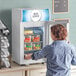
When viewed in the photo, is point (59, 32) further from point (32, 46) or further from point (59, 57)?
point (32, 46)

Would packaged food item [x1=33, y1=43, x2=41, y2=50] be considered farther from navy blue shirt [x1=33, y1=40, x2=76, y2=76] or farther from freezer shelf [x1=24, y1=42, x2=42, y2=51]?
navy blue shirt [x1=33, y1=40, x2=76, y2=76]

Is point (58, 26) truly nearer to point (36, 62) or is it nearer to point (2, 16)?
point (36, 62)

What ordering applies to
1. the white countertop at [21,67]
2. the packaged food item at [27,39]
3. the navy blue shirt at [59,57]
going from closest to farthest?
the navy blue shirt at [59,57]
the white countertop at [21,67]
the packaged food item at [27,39]

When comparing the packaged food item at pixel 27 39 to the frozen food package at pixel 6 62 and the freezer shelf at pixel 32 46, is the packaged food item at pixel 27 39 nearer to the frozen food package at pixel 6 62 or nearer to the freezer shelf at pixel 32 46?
the freezer shelf at pixel 32 46

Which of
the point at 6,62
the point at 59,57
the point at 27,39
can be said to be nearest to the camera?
the point at 59,57

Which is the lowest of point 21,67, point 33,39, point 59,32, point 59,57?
point 21,67

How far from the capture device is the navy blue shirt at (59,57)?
249 cm

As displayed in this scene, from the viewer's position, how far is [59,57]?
8.17ft

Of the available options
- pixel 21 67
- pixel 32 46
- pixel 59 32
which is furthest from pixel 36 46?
pixel 59 32

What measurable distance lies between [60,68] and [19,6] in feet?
3.25

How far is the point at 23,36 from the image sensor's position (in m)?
2.74

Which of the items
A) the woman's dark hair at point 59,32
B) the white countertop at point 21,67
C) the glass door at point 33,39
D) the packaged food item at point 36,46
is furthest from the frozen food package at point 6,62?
the woman's dark hair at point 59,32

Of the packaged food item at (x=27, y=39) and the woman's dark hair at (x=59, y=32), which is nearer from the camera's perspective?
the woman's dark hair at (x=59, y=32)

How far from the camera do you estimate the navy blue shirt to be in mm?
2492
